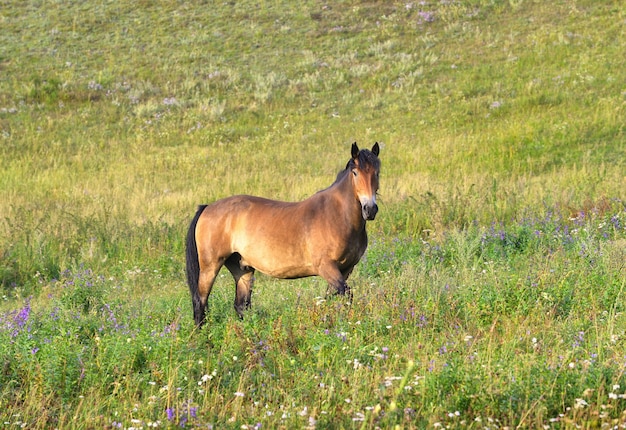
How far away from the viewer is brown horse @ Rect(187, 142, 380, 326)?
23.4ft

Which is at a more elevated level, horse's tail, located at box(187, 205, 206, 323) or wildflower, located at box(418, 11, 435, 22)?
wildflower, located at box(418, 11, 435, 22)

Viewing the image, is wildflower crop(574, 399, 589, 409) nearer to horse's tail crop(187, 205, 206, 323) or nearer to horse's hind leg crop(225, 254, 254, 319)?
horse's hind leg crop(225, 254, 254, 319)

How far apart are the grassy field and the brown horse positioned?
0.38 m

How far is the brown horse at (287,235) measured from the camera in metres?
7.12

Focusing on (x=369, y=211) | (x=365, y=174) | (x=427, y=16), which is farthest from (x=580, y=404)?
(x=427, y=16)

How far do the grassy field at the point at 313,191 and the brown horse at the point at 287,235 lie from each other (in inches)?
14.9

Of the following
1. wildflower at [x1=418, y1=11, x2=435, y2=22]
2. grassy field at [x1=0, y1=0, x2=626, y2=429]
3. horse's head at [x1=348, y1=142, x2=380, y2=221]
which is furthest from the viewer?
wildflower at [x1=418, y1=11, x2=435, y2=22]

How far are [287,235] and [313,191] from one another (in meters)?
9.47

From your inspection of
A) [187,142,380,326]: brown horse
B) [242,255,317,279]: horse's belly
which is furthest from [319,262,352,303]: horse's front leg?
[242,255,317,279]: horse's belly

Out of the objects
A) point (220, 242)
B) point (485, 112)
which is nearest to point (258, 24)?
point (485, 112)

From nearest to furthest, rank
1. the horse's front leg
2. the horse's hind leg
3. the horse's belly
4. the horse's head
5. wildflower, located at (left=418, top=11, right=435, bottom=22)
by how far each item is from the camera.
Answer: the horse's head
the horse's front leg
the horse's belly
the horse's hind leg
wildflower, located at (left=418, top=11, right=435, bottom=22)

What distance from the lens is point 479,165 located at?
19.2 metres

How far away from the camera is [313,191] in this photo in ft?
55.6

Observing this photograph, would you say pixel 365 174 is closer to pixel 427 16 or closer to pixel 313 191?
pixel 313 191
